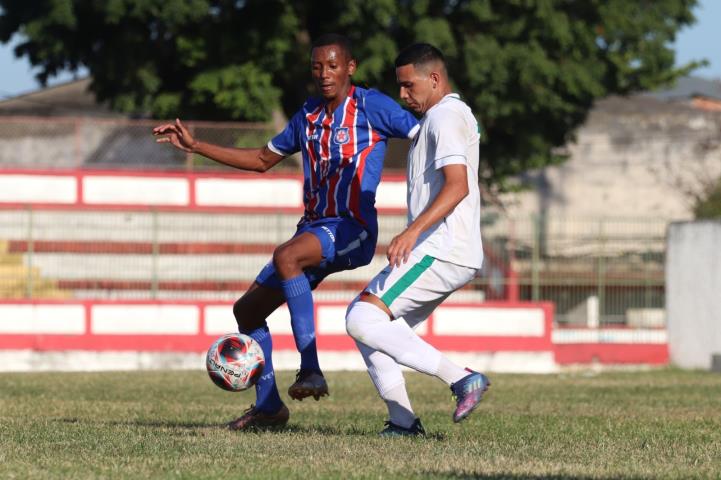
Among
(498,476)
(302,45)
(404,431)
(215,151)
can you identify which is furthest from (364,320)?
(302,45)

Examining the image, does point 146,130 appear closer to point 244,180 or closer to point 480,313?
point 244,180

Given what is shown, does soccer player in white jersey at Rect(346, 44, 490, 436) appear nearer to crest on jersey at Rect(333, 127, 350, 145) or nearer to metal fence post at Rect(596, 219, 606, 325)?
crest on jersey at Rect(333, 127, 350, 145)

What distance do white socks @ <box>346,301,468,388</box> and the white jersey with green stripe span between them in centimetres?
44

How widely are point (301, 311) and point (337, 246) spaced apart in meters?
0.43

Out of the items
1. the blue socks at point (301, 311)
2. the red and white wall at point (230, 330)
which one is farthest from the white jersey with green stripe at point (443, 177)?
the red and white wall at point (230, 330)

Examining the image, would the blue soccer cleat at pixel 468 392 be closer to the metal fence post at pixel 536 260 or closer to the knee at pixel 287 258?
the knee at pixel 287 258

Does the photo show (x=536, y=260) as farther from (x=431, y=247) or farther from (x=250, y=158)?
(x=431, y=247)

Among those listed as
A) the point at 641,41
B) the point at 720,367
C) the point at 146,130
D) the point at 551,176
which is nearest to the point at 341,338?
the point at 720,367

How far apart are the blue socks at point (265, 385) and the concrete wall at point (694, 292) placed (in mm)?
15694

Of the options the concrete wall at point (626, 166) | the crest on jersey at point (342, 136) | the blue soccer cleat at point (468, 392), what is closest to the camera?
the blue soccer cleat at point (468, 392)

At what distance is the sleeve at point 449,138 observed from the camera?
23.6 feet

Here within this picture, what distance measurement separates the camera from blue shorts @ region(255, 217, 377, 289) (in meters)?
8.00

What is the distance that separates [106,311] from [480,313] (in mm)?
5993

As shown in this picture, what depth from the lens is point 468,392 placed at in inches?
285
